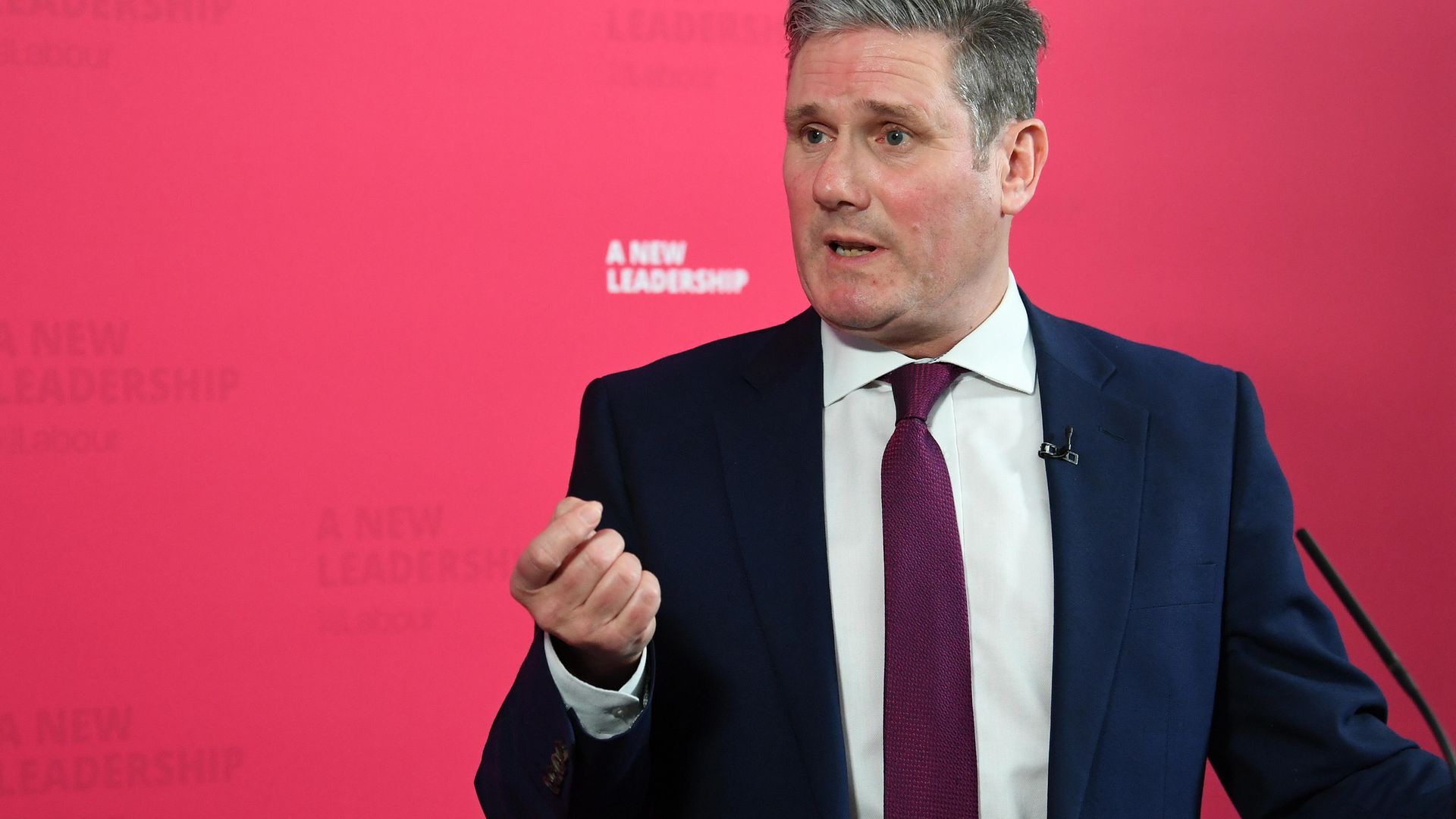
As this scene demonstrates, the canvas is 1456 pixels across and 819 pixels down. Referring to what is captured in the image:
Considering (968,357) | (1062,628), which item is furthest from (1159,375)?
(1062,628)

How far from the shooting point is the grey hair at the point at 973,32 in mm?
1452

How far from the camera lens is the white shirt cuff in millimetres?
1232

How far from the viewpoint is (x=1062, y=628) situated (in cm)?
134

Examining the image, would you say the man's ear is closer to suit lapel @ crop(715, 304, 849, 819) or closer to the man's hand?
suit lapel @ crop(715, 304, 849, 819)

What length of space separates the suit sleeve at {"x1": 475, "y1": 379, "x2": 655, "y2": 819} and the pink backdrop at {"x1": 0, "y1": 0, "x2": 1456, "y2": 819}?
37.7 inches

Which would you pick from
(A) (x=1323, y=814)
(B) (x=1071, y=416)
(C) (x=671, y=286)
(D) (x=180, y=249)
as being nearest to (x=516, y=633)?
(C) (x=671, y=286)

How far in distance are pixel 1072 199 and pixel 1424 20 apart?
83 cm

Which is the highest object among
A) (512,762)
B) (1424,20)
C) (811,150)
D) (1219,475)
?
(1424,20)

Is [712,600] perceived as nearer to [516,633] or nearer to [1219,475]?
[1219,475]

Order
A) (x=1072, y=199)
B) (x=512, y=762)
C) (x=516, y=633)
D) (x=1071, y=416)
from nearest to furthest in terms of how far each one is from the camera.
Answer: (x=512, y=762) → (x=1071, y=416) → (x=516, y=633) → (x=1072, y=199)

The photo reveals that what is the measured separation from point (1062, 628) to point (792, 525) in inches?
11.0

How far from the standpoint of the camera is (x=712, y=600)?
54.4 inches

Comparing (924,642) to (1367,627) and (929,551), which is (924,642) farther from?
(1367,627)

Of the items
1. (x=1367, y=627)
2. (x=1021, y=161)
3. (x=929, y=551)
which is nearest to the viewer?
(x=1367, y=627)
